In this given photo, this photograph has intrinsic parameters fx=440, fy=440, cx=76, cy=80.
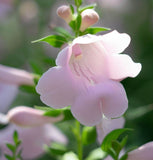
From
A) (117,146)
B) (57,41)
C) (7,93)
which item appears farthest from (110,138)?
(7,93)

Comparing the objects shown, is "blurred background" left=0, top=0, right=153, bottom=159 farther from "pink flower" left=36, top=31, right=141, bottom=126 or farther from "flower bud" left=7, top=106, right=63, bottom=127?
"pink flower" left=36, top=31, right=141, bottom=126

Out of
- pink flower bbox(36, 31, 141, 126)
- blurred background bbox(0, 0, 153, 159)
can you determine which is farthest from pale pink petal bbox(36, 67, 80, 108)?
blurred background bbox(0, 0, 153, 159)

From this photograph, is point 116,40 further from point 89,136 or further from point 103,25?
point 103,25

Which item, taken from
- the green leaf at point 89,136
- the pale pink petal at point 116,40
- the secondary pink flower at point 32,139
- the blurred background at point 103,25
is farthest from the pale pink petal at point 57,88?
the blurred background at point 103,25

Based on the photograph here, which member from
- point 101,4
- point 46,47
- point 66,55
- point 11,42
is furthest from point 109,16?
point 66,55

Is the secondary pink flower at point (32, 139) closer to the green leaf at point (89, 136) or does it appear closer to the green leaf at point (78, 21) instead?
the green leaf at point (89, 136)

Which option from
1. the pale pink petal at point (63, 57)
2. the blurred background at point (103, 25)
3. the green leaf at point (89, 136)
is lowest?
the blurred background at point (103, 25)

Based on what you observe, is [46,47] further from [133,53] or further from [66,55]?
[66,55]
